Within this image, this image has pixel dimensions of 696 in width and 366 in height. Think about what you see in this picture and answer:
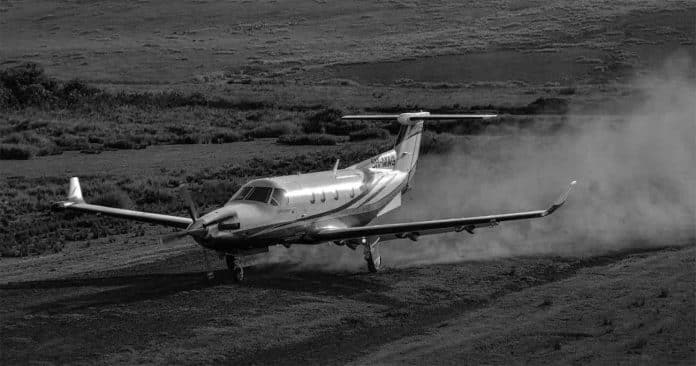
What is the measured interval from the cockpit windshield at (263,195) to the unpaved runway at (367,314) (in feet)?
7.27

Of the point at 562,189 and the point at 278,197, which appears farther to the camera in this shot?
the point at 562,189

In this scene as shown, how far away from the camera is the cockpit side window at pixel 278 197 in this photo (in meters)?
28.8

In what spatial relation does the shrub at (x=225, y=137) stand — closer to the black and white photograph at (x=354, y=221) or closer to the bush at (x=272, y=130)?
the black and white photograph at (x=354, y=221)

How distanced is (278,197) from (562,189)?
17301 mm

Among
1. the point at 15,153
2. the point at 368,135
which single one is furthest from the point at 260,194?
the point at 368,135

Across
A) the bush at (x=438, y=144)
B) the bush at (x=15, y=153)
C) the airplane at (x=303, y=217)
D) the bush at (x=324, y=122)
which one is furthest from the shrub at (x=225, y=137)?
the airplane at (x=303, y=217)

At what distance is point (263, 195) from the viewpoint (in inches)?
1138

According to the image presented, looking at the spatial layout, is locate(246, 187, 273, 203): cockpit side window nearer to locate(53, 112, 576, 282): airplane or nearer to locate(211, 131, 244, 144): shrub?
locate(53, 112, 576, 282): airplane

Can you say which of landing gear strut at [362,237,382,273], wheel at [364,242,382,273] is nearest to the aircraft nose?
landing gear strut at [362,237,382,273]

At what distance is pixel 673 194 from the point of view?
3922cm

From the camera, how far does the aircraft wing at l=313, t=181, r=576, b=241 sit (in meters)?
27.9

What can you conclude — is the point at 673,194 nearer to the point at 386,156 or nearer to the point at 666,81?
the point at 386,156

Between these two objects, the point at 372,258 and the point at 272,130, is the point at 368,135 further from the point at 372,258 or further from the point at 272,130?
the point at 372,258

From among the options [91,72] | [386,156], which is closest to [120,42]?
[91,72]
